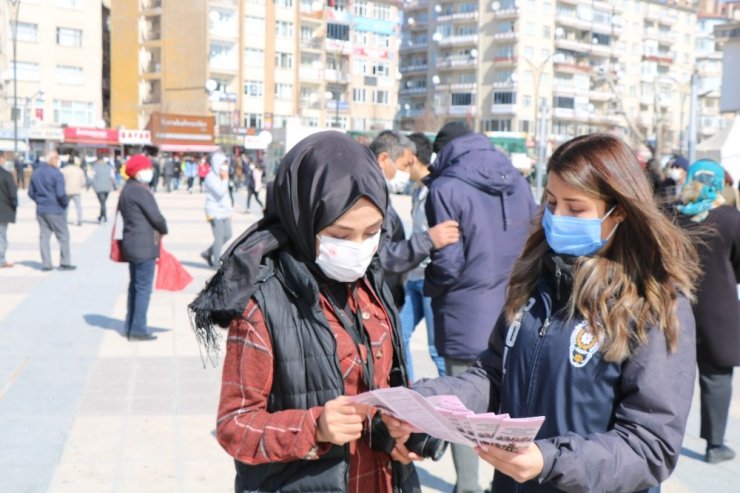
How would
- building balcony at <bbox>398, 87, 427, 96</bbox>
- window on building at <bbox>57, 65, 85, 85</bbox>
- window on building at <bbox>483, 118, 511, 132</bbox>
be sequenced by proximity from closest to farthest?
window on building at <bbox>57, 65, 85, 85</bbox>, window on building at <bbox>483, 118, 511, 132</bbox>, building balcony at <bbox>398, 87, 427, 96</bbox>

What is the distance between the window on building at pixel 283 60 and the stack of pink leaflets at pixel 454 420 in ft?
259

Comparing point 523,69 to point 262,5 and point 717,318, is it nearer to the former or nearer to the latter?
point 262,5

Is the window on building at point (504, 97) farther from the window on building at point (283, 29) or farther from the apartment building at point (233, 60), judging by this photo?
the window on building at point (283, 29)

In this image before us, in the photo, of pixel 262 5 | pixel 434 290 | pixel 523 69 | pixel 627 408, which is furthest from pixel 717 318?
pixel 523 69

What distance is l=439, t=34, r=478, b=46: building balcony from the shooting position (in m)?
94.4

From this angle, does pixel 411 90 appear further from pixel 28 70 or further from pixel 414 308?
pixel 414 308

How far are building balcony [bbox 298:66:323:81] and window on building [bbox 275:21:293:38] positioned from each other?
10.7ft

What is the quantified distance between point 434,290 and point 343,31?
82.5 meters

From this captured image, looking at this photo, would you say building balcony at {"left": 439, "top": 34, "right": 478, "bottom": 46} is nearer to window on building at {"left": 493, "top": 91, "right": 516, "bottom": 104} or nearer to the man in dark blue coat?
window on building at {"left": 493, "top": 91, "right": 516, "bottom": 104}

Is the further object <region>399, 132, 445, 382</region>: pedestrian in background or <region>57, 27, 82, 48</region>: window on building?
<region>57, 27, 82, 48</region>: window on building

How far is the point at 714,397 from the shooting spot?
17.8 feet

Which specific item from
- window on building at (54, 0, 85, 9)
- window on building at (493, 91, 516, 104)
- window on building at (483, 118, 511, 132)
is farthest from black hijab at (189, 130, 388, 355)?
window on building at (483, 118, 511, 132)

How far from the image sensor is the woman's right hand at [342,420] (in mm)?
2146

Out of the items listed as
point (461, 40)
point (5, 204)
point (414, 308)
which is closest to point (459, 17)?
point (461, 40)
